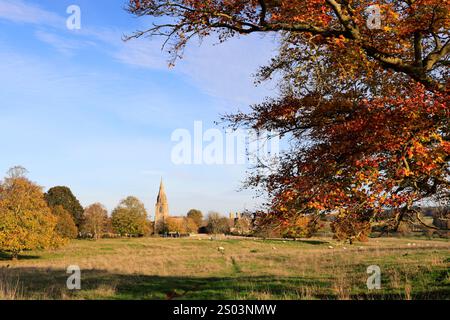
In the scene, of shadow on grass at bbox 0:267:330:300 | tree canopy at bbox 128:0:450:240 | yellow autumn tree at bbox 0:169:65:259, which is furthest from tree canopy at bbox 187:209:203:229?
tree canopy at bbox 128:0:450:240

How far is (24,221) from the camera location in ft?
170

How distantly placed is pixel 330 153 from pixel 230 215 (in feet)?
485

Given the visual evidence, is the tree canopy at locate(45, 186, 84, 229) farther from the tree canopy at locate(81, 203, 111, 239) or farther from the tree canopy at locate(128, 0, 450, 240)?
the tree canopy at locate(128, 0, 450, 240)

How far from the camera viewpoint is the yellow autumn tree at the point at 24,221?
50.1m

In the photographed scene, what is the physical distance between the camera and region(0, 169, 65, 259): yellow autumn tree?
164 ft

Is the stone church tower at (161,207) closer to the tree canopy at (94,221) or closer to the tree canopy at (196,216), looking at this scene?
the tree canopy at (196,216)

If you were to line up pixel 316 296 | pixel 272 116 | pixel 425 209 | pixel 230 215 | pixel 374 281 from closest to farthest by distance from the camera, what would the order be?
1. pixel 425 209
2. pixel 272 116
3. pixel 316 296
4. pixel 374 281
5. pixel 230 215

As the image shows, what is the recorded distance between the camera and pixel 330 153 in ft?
33.4

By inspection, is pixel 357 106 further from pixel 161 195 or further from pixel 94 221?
pixel 161 195

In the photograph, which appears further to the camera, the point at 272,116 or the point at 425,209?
the point at 272,116

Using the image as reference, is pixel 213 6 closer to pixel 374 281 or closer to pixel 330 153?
pixel 330 153

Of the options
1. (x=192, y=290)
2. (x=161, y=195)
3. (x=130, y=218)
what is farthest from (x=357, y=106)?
(x=161, y=195)

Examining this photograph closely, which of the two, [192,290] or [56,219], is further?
[56,219]
